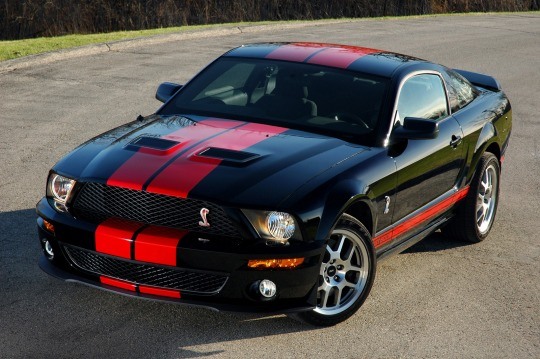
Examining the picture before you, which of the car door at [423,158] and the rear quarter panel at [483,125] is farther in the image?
the rear quarter panel at [483,125]

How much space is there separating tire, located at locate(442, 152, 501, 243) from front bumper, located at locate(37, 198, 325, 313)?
2394 millimetres

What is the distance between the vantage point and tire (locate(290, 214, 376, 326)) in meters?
5.99

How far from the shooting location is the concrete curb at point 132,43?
1535cm

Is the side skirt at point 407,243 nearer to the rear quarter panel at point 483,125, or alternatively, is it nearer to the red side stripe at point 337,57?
the rear quarter panel at point 483,125

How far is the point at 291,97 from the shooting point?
710 centimetres

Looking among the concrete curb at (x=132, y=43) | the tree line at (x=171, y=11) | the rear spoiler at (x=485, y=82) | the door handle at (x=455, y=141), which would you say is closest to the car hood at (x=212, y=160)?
the door handle at (x=455, y=141)

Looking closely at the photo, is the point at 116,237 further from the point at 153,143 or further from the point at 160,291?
the point at 153,143

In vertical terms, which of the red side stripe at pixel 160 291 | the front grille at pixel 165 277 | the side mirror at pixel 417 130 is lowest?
the red side stripe at pixel 160 291

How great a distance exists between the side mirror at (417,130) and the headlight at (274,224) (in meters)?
1.36

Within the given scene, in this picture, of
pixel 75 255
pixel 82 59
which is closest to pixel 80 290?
pixel 75 255

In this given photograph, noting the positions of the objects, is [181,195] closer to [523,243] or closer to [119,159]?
[119,159]

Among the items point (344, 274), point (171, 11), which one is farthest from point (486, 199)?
point (171, 11)

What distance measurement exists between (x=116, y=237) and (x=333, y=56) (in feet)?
8.45

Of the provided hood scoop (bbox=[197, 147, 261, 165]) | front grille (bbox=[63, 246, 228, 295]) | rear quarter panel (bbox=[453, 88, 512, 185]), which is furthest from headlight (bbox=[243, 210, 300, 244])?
rear quarter panel (bbox=[453, 88, 512, 185])
